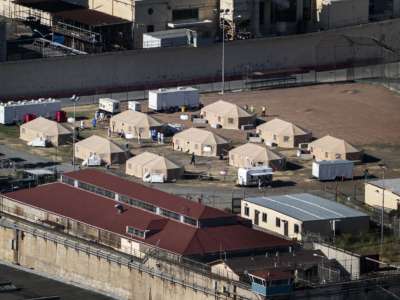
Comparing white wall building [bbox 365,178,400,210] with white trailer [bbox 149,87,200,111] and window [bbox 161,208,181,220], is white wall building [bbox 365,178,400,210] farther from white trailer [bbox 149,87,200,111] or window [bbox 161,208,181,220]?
white trailer [bbox 149,87,200,111]

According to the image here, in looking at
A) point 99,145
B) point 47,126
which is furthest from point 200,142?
point 47,126

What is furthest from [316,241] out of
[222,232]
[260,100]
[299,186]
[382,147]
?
[260,100]

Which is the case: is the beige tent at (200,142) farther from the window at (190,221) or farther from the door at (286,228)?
the window at (190,221)

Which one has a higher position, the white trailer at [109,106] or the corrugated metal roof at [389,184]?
the white trailer at [109,106]

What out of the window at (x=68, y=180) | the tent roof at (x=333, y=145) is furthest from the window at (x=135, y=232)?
the tent roof at (x=333, y=145)

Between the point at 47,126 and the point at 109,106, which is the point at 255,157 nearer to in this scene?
the point at 47,126

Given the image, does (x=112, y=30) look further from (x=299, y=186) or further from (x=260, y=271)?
(x=260, y=271)

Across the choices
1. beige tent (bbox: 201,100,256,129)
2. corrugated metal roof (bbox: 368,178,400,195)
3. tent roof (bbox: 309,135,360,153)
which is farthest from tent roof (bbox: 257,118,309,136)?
corrugated metal roof (bbox: 368,178,400,195)
